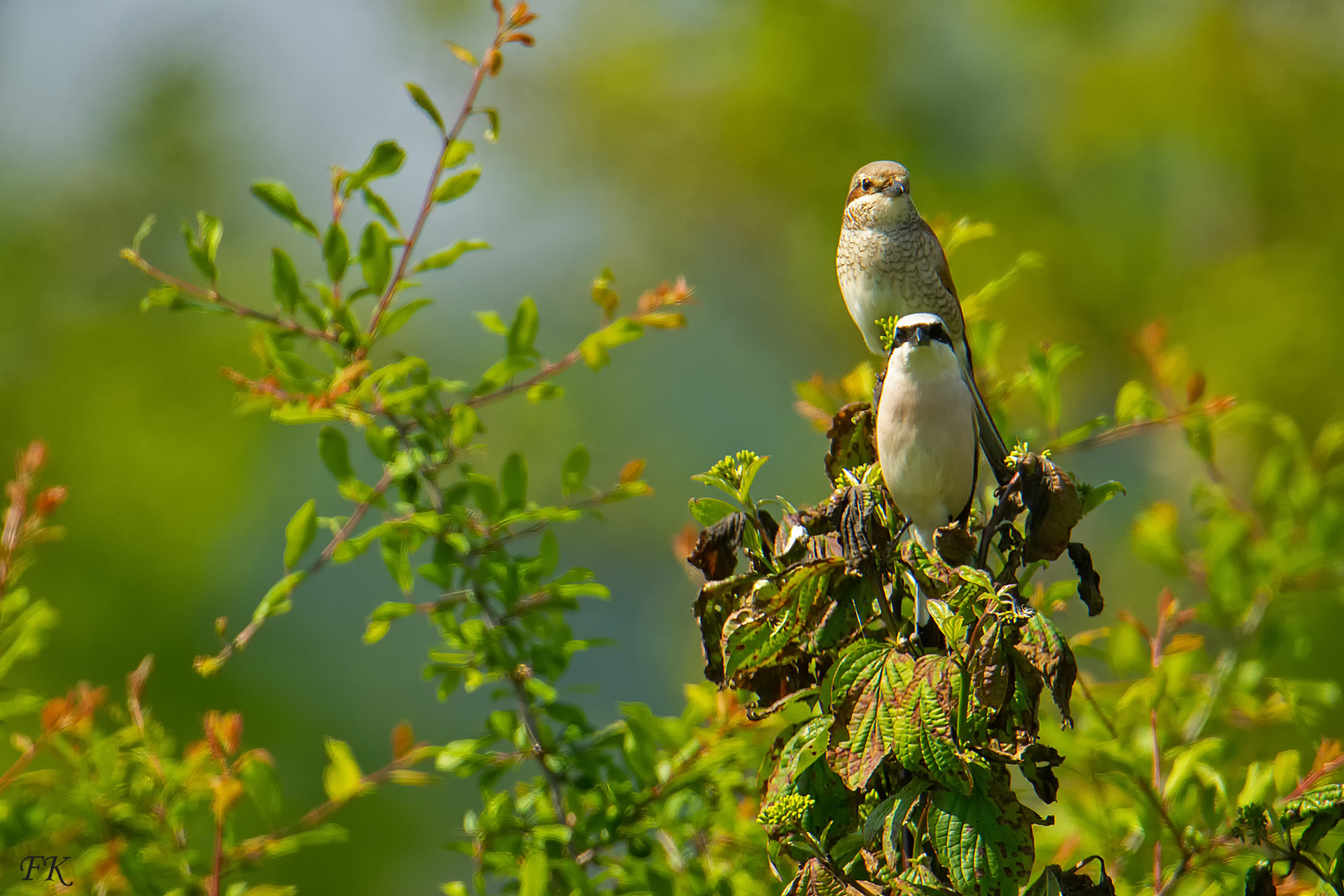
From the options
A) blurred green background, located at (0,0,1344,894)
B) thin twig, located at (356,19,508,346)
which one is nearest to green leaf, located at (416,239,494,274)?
thin twig, located at (356,19,508,346)

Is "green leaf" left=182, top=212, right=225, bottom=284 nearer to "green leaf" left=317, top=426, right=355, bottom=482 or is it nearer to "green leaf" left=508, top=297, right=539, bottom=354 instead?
"green leaf" left=317, top=426, right=355, bottom=482

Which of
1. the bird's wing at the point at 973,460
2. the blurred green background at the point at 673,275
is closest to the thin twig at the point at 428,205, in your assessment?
the bird's wing at the point at 973,460

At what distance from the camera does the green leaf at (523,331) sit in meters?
1.20

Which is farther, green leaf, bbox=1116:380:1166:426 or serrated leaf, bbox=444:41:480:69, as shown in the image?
green leaf, bbox=1116:380:1166:426

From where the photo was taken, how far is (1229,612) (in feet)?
5.20

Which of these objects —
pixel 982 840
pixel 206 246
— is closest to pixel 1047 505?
pixel 982 840

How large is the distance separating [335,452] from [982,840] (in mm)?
803

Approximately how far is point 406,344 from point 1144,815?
5.46 meters

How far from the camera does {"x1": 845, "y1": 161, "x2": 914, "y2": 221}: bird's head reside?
1.23 m

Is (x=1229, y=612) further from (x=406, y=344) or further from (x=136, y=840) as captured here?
(x=406, y=344)

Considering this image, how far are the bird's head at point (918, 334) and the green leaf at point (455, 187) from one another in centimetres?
50

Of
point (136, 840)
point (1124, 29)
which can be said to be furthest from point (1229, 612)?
point (1124, 29)

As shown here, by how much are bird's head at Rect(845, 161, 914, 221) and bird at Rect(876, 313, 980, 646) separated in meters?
0.33

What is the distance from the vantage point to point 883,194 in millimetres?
1242
